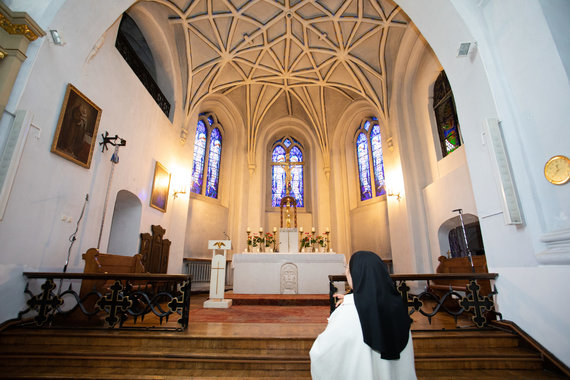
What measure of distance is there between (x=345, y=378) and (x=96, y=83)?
690 centimetres

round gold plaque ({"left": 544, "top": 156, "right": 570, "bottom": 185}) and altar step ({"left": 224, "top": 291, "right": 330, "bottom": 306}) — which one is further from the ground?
round gold plaque ({"left": 544, "top": 156, "right": 570, "bottom": 185})

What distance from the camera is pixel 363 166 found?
42.5ft

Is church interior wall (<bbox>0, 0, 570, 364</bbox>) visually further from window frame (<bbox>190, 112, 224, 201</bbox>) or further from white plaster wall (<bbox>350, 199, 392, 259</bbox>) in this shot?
white plaster wall (<bbox>350, 199, 392, 259</bbox>)

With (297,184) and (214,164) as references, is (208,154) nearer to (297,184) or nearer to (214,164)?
(214,164)

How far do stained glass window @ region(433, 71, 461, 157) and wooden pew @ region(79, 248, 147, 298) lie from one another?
342 inches

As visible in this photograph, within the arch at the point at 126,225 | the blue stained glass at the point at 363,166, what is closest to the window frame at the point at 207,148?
the arch at the point at 126,225

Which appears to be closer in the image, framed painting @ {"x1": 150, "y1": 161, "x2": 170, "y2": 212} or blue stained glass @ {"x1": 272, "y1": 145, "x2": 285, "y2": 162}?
framed painting @ {"x1": 150, "y1": 161, "x2": 170, "y2": 212}

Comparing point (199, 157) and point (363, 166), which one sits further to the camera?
point (363, 166)

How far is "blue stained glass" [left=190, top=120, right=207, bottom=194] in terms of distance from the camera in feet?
38.9

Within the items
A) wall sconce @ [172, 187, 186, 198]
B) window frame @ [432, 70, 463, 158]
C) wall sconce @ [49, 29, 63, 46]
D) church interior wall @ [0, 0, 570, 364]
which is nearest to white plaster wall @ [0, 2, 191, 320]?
church interior wall @ [0, 0, 570, 364]

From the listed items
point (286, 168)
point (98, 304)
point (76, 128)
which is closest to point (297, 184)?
point (286, 168)

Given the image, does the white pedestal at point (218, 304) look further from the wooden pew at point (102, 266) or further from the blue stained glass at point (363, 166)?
the blue stained glass at point (363, 166)

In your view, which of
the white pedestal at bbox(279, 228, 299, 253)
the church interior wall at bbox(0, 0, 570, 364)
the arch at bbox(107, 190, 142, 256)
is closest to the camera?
the church interior wall at bbox(0, 0, 570, 364)

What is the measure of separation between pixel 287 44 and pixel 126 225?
8544 millimetres
